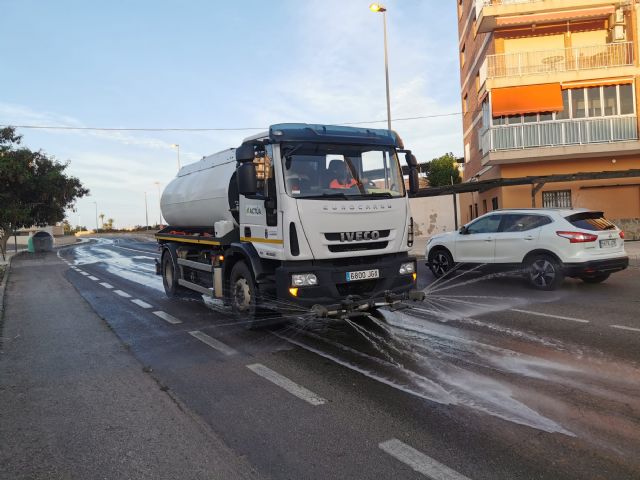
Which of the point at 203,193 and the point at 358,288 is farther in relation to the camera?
the point at 203,193

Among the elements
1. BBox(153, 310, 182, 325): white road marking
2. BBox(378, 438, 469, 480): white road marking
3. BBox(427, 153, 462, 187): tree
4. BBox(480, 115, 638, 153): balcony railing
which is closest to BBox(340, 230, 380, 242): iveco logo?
BBox(378, 438, 469, 480): white road marking

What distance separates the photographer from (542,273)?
32.8 feet

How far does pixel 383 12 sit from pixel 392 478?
23790mm

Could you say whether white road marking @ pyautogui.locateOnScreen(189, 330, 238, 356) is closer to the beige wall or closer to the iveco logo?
the iveco logo

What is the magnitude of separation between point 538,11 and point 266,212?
2103 cm

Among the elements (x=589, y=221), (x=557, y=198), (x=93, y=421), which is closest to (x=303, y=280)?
(x=93, y=421)

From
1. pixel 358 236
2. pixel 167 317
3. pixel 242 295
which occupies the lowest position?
pixel 167 317

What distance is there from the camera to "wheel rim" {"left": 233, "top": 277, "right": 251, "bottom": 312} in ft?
23.1

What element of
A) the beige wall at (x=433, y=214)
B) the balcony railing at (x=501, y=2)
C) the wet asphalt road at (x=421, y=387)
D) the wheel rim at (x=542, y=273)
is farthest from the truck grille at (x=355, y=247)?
the beige wall at (x=433, y=214)

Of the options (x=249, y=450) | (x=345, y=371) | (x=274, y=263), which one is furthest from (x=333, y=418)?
(x=274, y=263)

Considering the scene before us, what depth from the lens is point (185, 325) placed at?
7.70m

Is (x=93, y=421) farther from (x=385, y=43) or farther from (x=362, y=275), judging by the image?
(x=385, y=43)

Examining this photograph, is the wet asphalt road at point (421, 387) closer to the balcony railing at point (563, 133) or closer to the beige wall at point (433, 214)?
the balcony railing at point (563, 133)

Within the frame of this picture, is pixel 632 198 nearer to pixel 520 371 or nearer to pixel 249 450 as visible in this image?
pixel 520 371
